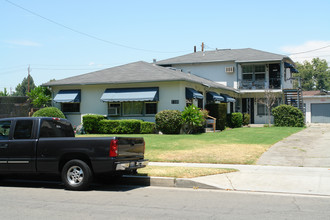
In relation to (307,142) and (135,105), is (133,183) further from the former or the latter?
(135,105)

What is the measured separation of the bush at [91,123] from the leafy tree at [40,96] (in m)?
A: 4.47

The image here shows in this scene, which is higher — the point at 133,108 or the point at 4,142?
the point at 133,108

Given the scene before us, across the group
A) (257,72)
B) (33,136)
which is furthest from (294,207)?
(257,72)

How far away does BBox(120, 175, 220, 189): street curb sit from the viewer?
9.32 meters

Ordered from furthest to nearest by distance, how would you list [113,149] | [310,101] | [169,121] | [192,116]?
[310,101]
[169,121]
[192,116]
[113,149]

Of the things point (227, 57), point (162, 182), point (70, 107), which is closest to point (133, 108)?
point (70, 107)

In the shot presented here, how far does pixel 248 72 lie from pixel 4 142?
29334mm

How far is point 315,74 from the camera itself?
7950 centimetres

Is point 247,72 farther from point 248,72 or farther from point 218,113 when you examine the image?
point 218,113

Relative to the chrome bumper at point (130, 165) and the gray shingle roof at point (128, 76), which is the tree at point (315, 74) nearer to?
the gray shingle roof at point (128, 76)

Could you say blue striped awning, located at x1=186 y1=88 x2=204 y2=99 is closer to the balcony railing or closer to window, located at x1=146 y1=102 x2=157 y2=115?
window, located at x1=146 y1=102 x2=157 y2=115

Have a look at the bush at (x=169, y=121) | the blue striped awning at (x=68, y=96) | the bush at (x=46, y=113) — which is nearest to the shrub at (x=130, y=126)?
the bush at (x=169, y=121)

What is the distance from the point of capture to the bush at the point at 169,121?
2183 centimetres

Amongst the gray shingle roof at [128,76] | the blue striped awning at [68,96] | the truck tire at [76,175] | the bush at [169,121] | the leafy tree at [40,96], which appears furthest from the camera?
the leafy tree at [40,96]
